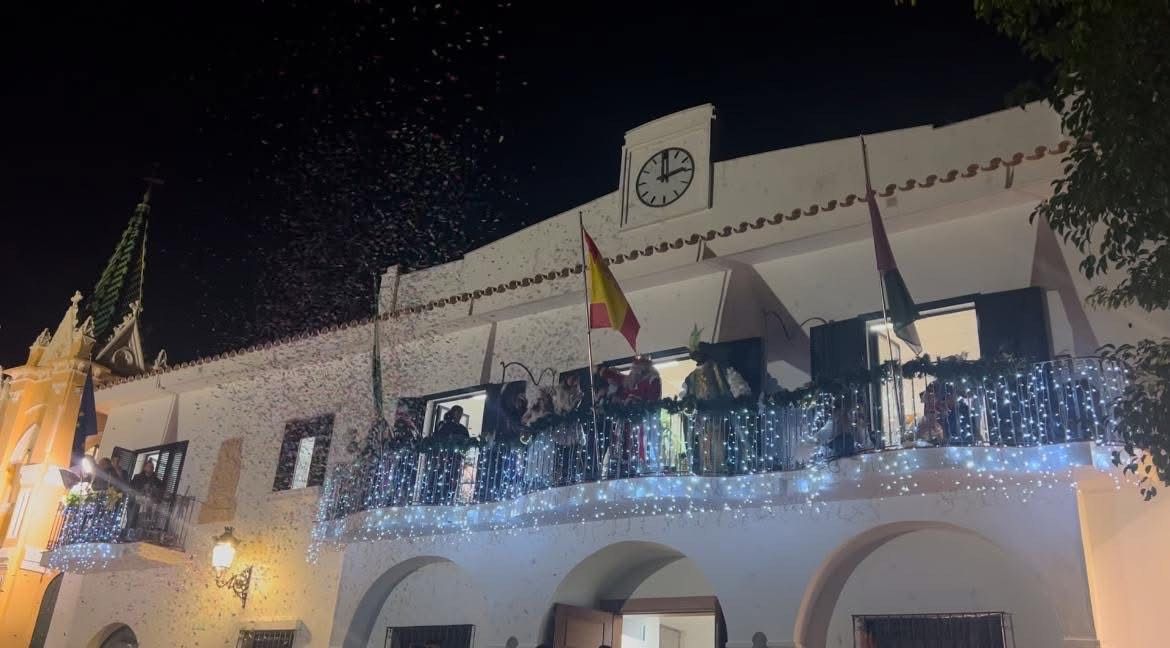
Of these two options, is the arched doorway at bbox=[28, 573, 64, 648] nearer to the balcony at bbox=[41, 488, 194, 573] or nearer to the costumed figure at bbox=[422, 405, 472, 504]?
the balcony at bbox=[41, 488, 194, 573]

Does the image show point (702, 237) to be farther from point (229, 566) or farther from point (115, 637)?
point (115, 637)

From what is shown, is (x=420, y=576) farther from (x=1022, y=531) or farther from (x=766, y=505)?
(x=1022, y=531)

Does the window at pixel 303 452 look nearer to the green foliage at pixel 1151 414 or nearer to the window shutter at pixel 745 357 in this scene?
the window shutter at pixel 745 357

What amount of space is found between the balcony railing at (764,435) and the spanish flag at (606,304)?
1.12 m

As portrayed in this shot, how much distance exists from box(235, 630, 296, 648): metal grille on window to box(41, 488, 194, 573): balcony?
2.41 metres

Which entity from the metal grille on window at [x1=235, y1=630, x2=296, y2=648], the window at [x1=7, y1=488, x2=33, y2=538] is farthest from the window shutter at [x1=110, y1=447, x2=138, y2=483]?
the metal grille on window at [x1=235, y1=630, x2=296, y2=648]

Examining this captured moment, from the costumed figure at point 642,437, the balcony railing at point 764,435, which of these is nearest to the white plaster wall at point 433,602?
the balcony railing at point 764,435

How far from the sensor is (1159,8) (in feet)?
23.4

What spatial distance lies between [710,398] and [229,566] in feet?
30.0

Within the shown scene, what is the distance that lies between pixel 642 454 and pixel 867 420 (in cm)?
270

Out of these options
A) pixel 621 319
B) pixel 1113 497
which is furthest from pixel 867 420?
pixel 621 319

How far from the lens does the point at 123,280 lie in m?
27.0

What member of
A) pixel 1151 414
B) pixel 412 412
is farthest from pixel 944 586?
pixel 412 412

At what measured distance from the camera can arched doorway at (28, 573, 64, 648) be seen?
63.2ft
